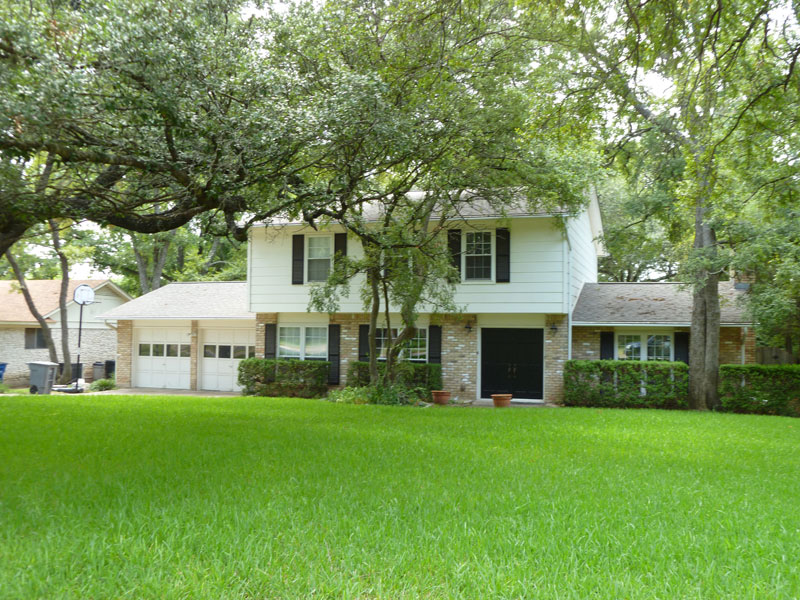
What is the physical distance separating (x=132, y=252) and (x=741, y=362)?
2957 cm

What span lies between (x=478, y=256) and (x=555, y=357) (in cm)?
353

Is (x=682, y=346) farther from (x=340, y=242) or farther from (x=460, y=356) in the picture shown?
(x=340, y=242)

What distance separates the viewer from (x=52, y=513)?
5344mm

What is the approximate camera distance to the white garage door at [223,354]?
71.7 ft

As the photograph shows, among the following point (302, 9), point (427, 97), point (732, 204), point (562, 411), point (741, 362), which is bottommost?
point (562, 411)

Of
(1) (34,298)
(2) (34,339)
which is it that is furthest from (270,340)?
(1) (34,298)

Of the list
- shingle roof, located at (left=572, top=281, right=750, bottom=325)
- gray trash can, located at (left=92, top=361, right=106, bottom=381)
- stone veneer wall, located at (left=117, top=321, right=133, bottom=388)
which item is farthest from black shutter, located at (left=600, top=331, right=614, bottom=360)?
gray trash can, located at (left=92, top=361, right=106, bottom=381)

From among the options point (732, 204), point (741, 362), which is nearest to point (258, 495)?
point (732, 204)

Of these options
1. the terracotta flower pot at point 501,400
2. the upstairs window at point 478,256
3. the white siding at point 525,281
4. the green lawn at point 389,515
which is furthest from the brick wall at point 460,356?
the green lawn at point 389,515

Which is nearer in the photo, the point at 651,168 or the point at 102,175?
the point at 102,175

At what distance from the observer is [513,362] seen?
18.8m

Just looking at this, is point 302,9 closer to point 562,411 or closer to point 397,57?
point 397,57

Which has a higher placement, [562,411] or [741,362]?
[741,362]

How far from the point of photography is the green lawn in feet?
13.3
